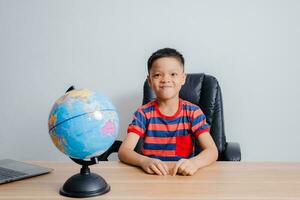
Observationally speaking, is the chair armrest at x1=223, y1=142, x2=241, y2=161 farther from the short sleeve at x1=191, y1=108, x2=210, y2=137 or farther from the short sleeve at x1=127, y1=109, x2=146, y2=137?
the short sleeve at x1=127, y1=109, x2=146, y2=137

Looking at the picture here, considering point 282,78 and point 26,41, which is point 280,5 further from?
point 26,41

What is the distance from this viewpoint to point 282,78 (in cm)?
236

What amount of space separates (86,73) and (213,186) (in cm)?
153

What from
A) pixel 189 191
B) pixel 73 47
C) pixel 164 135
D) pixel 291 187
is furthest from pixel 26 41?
pixel 291 187

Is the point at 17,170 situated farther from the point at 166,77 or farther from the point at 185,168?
the point at 166,77

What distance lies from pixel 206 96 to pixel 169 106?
31cm

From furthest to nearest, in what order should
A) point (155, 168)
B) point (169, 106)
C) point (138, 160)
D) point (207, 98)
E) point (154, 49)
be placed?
point (154, 49), point (207, 98), point (169, 106), point (138, 160), point (155, 168)

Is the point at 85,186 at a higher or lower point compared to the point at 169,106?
lower

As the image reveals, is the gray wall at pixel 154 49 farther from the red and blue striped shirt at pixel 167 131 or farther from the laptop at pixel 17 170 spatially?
the laptop at pixel 17 170

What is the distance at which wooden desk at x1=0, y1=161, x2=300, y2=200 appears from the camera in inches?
44.1

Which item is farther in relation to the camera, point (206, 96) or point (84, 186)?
point (206, 96)

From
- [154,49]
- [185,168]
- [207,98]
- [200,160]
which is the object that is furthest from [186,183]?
[154,49]

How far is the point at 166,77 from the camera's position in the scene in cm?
179

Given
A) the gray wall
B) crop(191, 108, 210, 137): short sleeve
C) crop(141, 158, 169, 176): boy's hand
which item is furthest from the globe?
the gray wall
